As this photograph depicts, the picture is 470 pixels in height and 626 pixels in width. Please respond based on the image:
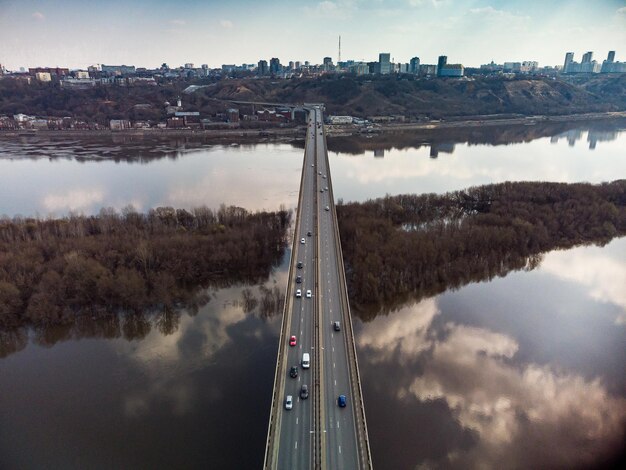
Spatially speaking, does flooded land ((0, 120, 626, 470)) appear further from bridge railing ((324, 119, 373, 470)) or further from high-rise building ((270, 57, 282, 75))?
high-rise building ((270, 57, 282, 75))

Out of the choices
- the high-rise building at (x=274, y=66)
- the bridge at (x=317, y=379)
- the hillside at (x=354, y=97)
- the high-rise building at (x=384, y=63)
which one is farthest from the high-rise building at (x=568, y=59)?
the bridge at (x=317, y=379)

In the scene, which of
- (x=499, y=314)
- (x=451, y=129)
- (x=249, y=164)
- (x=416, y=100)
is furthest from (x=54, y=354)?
(x=416, y=100)

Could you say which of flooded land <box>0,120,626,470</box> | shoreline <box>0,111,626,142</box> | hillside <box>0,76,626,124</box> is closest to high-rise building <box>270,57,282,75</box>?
hillside <box>0,76,626,124</box>

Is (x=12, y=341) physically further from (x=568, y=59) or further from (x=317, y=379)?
(x=568, y=59)

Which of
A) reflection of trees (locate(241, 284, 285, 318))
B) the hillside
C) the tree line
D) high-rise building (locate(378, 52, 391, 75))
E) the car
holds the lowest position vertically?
reflection of trees (locate(241, 284, 285, 318))

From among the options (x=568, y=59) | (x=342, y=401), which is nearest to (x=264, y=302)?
(x=342, y=401)
